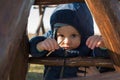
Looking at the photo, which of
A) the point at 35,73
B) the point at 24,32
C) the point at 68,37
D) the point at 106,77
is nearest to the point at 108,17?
the point at 106,77

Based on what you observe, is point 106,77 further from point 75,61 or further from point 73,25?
point 73,25

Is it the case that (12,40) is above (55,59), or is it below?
above

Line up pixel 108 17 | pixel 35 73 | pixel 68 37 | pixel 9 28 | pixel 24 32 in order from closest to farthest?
1. pixel 9 28
2. pixel 108 17
3. pixel 24 32
4. pixel 68 37
5. pixel 35 73

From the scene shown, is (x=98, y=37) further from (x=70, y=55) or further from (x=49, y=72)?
(x=49, y=72)

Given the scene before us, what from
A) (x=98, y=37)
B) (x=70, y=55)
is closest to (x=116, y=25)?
(x=98, y=37)

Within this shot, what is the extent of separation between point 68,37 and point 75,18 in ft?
0.30

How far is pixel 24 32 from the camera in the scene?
1221 mm

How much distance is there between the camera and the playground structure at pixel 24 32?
792mm

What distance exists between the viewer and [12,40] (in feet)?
2.68

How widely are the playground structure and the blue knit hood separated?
0.20 m

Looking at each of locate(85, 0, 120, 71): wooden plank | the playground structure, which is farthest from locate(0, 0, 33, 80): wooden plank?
locate(85, 0, 120, 71): wooden plank

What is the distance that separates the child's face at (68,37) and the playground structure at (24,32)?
0.13 m

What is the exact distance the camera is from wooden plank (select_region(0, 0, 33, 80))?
2.57ft

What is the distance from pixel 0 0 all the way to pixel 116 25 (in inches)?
16.6
